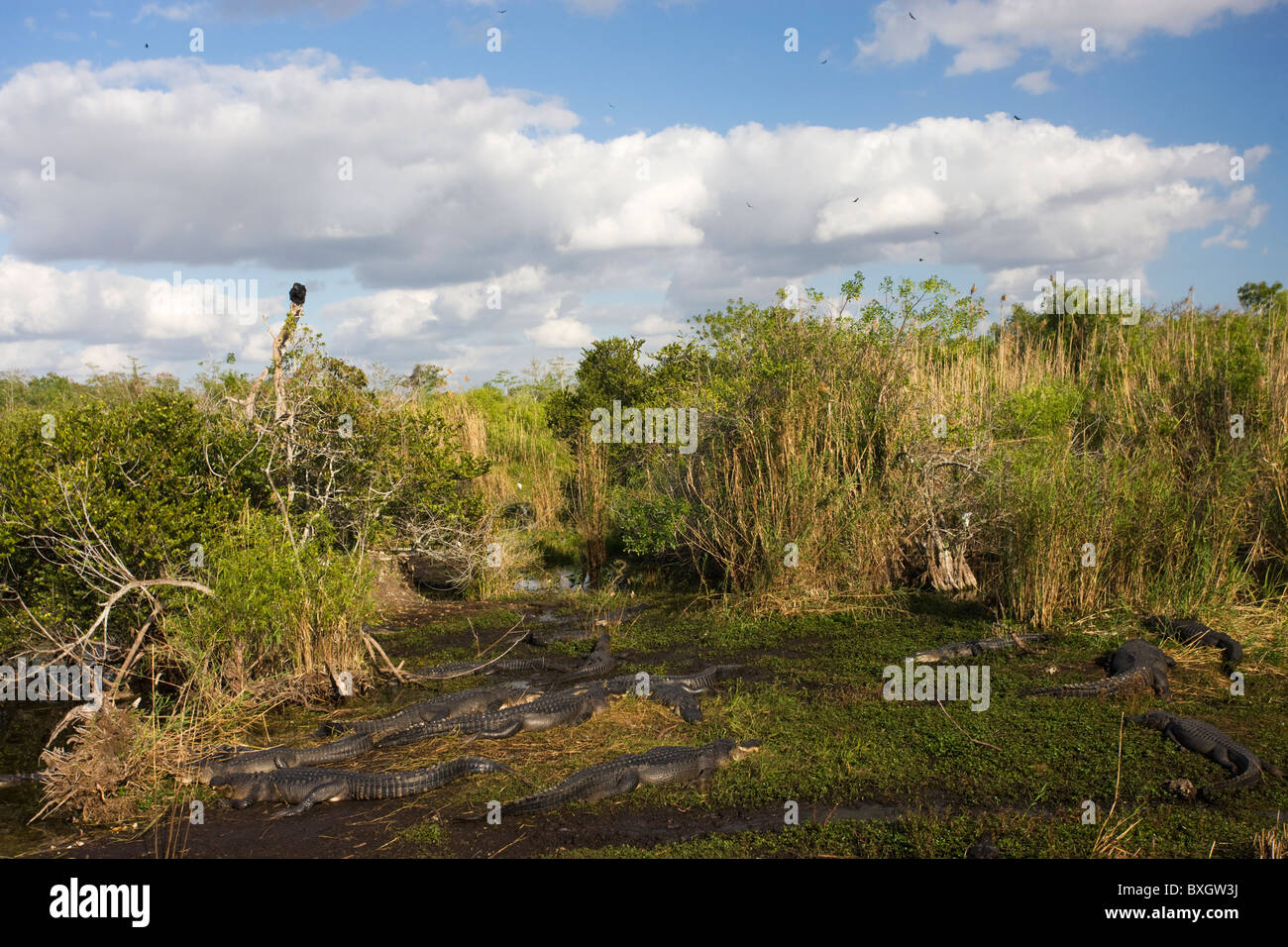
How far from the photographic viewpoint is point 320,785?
4.87 meters

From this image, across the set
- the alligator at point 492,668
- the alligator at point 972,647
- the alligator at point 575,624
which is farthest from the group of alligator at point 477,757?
the alligator at point 972,647

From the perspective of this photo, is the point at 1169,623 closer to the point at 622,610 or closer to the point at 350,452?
the point at 622,610

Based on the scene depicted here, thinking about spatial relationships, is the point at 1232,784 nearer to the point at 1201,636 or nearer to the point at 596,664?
the point at 1201,636

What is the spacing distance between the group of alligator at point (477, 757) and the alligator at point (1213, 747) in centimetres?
248

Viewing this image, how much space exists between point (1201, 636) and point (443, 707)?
5826 mm

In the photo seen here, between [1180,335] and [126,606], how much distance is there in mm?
12587

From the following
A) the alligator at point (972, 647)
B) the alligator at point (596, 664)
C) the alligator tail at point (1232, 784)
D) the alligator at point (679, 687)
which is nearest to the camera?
the alligator tail at point (1232, 784)

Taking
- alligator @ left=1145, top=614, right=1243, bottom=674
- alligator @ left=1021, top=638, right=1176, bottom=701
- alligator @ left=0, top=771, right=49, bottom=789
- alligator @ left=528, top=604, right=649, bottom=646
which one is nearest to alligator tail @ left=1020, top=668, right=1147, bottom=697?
alligator @ left=1021, top=638, right=1176, bottom=701

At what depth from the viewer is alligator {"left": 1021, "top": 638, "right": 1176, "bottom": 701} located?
5914mm

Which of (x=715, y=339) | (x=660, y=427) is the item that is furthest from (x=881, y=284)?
(x=660, y=427)

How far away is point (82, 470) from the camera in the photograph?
6.64m

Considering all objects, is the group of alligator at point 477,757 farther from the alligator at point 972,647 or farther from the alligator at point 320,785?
the alligator at point 972,647

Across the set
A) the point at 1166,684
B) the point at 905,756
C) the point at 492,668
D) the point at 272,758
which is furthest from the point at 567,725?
the point at 1166,684

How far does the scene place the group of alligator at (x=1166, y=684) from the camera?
4723mm
